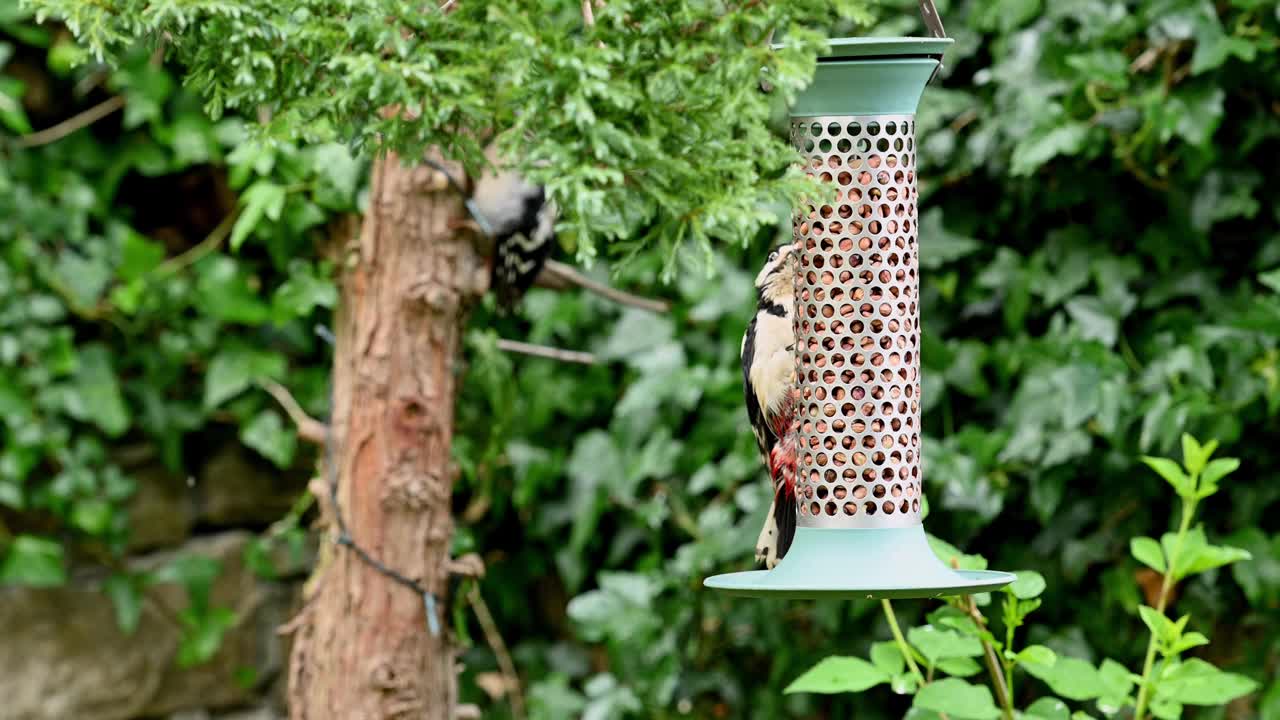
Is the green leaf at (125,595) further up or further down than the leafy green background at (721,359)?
further down

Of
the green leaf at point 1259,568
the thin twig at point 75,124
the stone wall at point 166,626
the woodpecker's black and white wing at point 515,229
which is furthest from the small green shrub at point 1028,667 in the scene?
the thin twig at point 75,124

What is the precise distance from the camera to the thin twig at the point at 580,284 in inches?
94.7

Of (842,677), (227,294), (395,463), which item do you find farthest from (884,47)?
(227,294)

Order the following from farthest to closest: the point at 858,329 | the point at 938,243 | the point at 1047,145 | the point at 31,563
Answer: the point at 31,563, the point at 938,243, the point at 1047,145, the point at 858,329

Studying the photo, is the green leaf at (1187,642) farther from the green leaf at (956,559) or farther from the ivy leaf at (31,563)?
the ivy leaf at (31,563)

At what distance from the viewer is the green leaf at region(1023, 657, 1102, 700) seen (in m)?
1.70

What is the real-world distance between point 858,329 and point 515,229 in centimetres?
92

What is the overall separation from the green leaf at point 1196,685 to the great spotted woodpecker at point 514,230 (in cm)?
105

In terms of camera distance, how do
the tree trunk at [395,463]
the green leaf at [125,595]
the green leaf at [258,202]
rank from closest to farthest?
the tree trunk at [395,463] → the green leaf at [258,202] → the green leaf at [125,595]

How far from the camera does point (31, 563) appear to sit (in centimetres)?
317

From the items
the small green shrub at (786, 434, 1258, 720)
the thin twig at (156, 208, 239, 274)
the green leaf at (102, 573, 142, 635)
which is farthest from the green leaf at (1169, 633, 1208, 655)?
the green leaf at (102, 573, 142, 635)

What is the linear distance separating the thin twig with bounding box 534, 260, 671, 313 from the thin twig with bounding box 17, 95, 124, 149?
1.11m

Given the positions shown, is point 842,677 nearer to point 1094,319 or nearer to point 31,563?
point 1094,319

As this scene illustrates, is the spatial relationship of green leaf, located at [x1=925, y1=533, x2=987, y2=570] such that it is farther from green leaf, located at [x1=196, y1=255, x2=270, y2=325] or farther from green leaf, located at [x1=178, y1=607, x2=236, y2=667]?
green leaf, located at [x1=178, y1=607, x2=236, y2=667]
